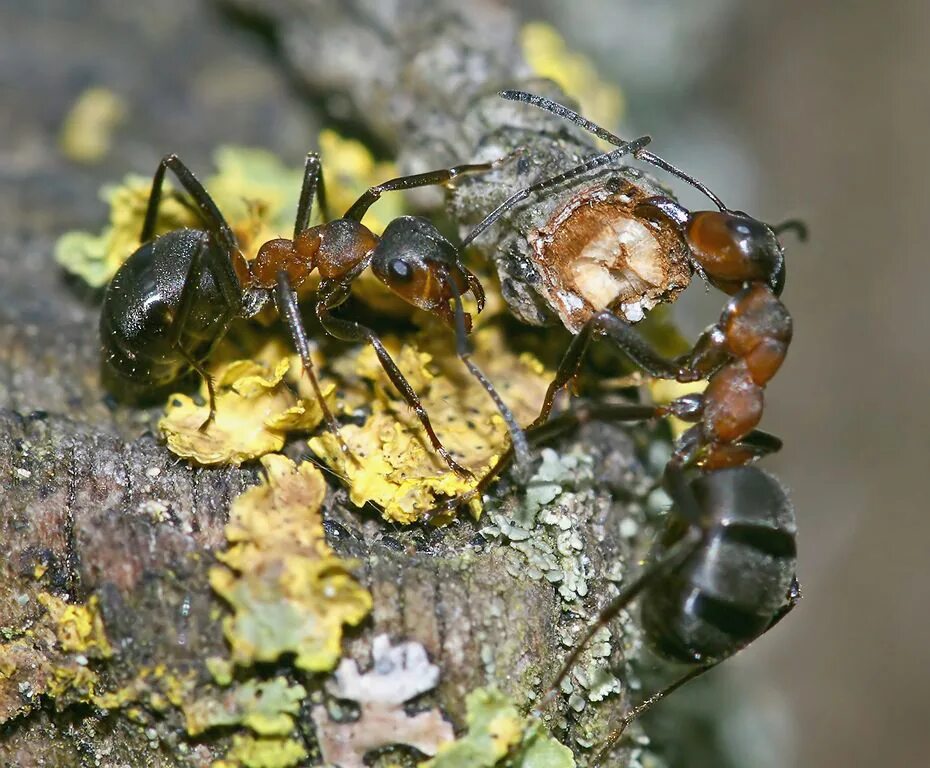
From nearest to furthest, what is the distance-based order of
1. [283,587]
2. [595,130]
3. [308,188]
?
1. [283,587]
2. [595,130]
3. [308,188]

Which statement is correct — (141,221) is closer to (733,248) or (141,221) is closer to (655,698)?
(733,248)

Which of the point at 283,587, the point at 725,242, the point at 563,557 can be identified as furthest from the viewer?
the point at 725,242

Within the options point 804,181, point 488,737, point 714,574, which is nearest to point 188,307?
point 488,737

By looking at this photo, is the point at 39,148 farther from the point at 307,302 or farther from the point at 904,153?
the point at 904,153

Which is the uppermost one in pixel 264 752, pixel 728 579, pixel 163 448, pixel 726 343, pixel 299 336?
pixel 726 343

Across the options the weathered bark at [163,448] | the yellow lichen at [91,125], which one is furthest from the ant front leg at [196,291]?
the yellow lichen at [91,125]
